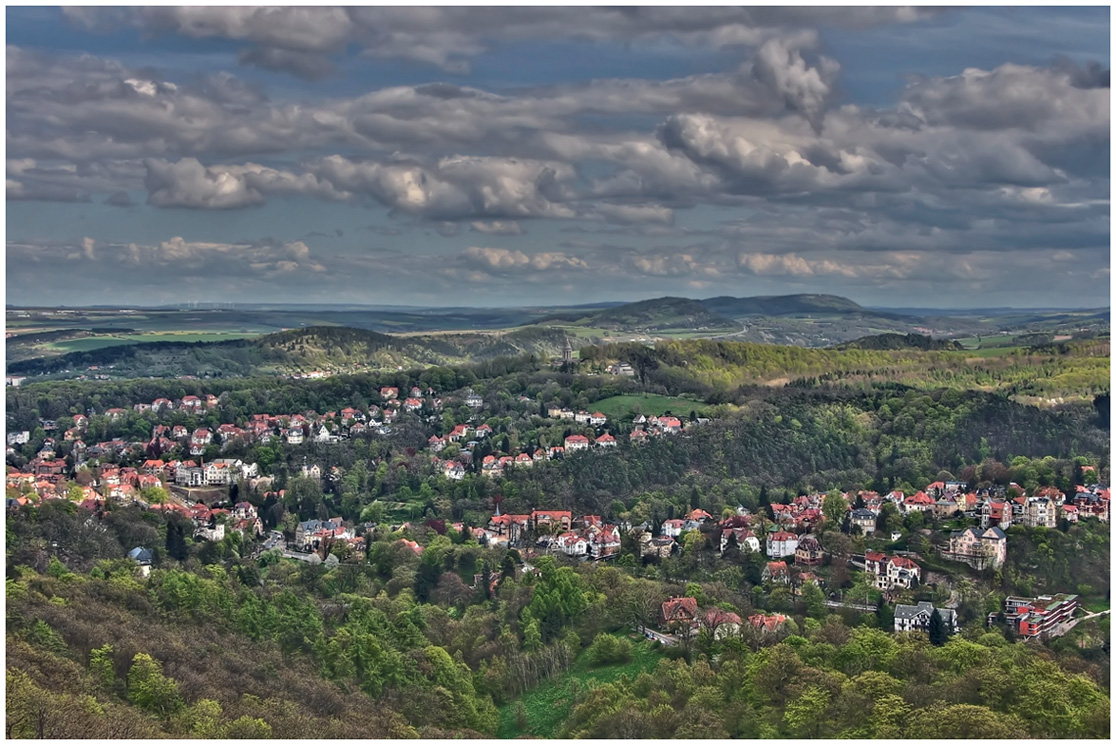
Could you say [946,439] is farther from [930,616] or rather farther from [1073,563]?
[930,616]

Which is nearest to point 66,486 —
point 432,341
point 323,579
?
point 323,579

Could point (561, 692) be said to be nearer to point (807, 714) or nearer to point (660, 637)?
point (660, 637)

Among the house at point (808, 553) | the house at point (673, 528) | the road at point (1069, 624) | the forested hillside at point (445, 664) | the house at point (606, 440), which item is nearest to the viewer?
the forested hillside at point (445, 664)

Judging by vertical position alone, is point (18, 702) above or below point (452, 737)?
above

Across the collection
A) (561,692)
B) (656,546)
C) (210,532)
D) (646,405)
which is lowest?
(561,692)

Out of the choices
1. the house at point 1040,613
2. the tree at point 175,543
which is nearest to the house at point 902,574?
the house at point 1040,613

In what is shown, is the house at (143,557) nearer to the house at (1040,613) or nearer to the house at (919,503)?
the house at (1040,613)

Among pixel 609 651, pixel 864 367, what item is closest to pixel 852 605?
pixel 609 651
